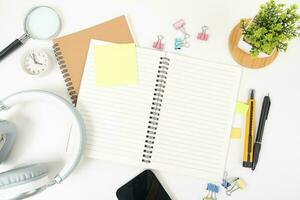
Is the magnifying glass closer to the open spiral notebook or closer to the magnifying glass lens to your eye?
the magnifying glass lens

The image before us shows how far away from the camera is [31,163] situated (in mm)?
839

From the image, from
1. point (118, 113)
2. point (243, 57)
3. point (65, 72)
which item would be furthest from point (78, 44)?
point (243, 57)

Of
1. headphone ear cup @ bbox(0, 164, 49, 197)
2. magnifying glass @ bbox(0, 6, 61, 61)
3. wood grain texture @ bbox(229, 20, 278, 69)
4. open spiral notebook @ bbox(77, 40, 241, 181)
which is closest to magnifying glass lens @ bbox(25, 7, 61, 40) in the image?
magnifying glass @ bbox(0, 6, 61, 61)

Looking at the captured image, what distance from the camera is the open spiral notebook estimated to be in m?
0.85

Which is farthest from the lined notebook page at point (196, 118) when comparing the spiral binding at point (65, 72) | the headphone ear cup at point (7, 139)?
the headphone ear cup at point (7, 139)

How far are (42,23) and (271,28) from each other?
542 millimetres

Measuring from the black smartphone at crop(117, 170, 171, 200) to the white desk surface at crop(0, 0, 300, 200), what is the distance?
0.05ft

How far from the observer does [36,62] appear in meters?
0.85

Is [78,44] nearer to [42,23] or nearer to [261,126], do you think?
[42,23]

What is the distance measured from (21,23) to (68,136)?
304mm

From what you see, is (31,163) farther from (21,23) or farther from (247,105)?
(247,105)

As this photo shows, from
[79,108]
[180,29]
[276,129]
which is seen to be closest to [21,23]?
[79,108]

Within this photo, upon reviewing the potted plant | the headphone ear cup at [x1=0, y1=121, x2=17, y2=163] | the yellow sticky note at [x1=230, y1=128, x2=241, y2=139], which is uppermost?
the potted plant

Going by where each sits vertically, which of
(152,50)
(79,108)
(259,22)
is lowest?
(79,108)
